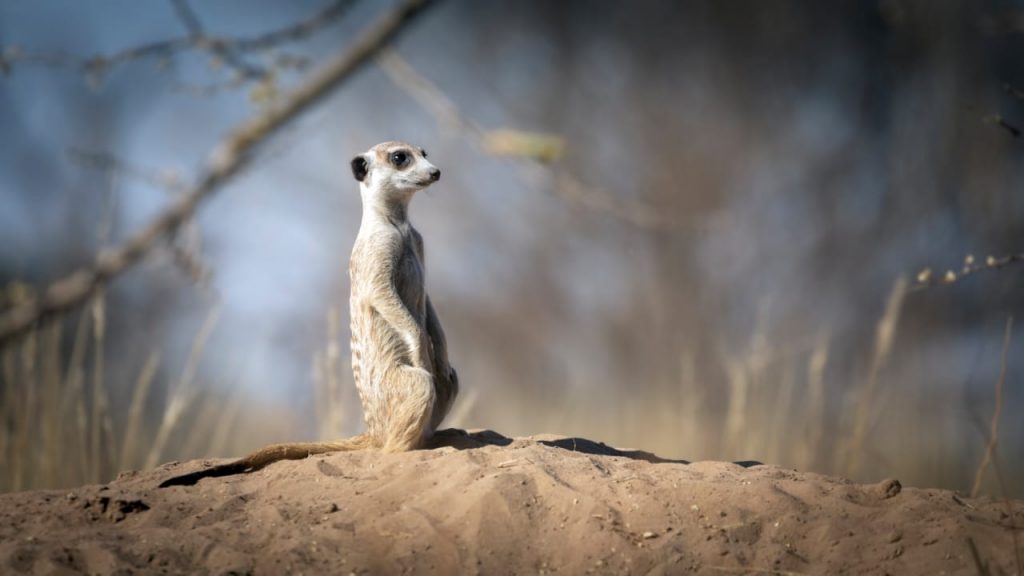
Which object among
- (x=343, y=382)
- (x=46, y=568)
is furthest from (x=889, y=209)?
(x=46, y=568)

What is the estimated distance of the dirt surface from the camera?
6.39ft

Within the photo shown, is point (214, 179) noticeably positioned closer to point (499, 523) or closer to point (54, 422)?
point (499, 523)

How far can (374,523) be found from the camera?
2090 millimetres

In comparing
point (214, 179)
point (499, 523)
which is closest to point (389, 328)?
point (499, 523)

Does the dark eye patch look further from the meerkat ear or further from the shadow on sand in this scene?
the shadow on sand

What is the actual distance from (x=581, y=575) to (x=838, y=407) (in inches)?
221

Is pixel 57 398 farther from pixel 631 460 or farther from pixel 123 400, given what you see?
pixel 123 400

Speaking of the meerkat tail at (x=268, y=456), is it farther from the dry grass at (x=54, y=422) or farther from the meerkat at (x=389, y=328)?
the dry grass at (x=54, y=422)

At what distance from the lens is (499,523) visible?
6.81 feet

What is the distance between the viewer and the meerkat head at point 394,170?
2.64 meters

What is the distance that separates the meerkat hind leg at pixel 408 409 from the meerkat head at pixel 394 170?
0.50m

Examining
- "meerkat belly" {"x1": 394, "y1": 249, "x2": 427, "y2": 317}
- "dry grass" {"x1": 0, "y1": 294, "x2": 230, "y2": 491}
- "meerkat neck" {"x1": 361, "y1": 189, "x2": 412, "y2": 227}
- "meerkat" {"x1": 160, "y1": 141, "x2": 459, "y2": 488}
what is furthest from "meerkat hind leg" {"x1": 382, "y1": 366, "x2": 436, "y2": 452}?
"dry grass" {"x1": 0, "y1": 294, "x2": 230, "y2": 491}

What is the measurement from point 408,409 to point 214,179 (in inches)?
73.6

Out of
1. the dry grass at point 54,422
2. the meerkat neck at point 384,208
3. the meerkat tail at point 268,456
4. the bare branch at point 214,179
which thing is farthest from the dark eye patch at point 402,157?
the bare branch at point 214,179
